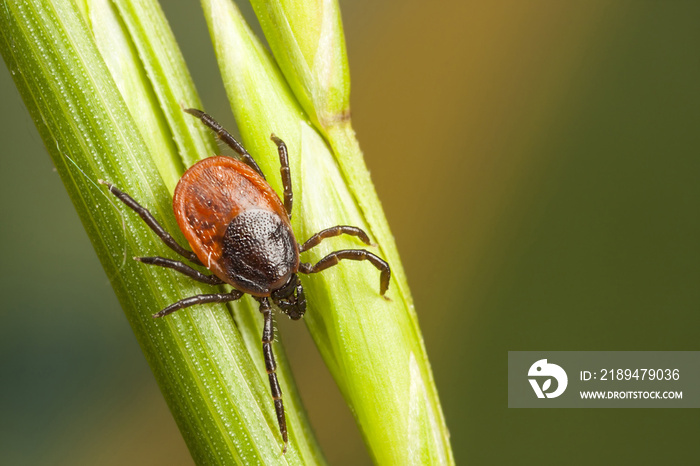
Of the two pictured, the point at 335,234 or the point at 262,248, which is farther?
the point at 262,248

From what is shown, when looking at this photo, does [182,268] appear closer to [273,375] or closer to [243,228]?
[273,375]

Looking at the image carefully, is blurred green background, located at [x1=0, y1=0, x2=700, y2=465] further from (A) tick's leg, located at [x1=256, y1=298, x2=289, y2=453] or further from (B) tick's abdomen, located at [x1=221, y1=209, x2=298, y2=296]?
(A) tick's leg, located at [x1=256, y1=298, x2=289, y2=453]

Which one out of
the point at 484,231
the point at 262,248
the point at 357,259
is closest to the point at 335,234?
the point at 357,259

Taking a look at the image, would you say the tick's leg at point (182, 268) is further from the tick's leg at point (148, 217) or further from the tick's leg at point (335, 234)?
the tick's leg at point (335, 234)

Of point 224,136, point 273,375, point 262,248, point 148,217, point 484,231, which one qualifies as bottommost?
point 273,375

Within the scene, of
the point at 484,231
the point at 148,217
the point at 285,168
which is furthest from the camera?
the point at 484,231

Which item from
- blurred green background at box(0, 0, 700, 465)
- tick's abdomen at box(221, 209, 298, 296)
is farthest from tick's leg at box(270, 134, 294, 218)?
blurred green background at box(0, 0, 700, 465)

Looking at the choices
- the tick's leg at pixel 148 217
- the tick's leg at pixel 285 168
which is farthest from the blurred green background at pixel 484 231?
the tick's leg at pixel 148 217
